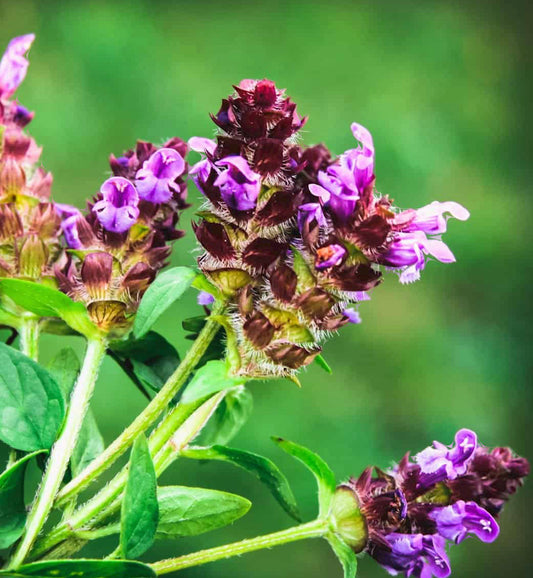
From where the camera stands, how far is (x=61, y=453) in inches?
15.7

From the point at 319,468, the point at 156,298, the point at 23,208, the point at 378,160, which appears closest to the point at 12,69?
the point at 23,208

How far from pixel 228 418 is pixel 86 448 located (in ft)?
0.31

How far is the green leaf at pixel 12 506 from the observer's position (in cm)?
38

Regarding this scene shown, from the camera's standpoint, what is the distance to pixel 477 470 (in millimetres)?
437

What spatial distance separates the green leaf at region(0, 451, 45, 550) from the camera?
14.8 inches

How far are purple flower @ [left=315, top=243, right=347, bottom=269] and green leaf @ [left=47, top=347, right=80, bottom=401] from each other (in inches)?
6.7

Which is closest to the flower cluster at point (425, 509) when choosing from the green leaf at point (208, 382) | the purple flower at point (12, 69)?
the green leaf at point (208, 382)

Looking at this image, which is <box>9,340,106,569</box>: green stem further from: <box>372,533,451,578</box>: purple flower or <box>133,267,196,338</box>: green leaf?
<box>372,533,451,578</box>: purple flower

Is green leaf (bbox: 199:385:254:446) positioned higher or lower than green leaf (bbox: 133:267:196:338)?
lower

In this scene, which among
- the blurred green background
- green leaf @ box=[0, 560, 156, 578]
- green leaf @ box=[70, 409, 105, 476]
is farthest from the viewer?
the blurred green background

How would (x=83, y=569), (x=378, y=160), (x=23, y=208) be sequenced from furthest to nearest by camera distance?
(x=378, y=160) < (x=23, y=208) < (x=83, y=569)

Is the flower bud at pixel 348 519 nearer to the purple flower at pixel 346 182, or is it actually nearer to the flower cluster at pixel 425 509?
the flower cluster at pixel 425 509

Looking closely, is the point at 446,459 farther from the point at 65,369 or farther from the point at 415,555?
the point at 65,369

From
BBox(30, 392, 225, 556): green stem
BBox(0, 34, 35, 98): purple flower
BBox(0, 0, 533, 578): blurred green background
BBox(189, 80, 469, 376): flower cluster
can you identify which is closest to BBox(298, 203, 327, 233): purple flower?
BBox(189, 80, 469, 376): flower cluster
